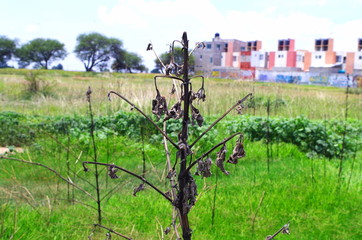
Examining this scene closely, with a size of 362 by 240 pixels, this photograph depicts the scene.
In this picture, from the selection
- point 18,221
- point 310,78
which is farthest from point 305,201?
point 310,78

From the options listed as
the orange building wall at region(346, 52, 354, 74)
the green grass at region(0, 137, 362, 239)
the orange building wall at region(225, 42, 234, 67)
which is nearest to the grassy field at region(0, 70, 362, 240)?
the green grass at region(0, 137, 362, 239)

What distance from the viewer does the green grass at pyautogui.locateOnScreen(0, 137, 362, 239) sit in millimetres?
3574

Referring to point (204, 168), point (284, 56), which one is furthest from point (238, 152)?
point (284, 56)

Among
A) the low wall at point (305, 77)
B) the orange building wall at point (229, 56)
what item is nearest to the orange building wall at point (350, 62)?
the low wall at point (305, 77)

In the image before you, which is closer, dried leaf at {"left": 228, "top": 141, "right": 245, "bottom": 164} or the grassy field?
dried leaf at {"left": 228, "top": 141, "right": 245, "bottom": 164}

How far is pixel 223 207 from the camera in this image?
418 cm

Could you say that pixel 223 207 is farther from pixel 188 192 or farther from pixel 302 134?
pixel 302 134

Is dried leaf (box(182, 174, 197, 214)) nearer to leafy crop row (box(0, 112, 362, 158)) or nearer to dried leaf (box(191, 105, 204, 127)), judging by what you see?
dried leaf (box(191, 105, 204, 127))

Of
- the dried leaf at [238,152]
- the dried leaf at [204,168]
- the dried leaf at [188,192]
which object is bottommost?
the dried leaf at [188,192]

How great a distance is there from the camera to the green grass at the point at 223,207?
3.57 metres

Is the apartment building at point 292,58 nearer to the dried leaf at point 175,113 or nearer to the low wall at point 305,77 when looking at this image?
the low wall at point 305,77

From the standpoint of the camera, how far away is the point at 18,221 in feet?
11.6

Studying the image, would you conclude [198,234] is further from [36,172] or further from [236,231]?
[36,172]

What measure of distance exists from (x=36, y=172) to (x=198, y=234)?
3086 mm
